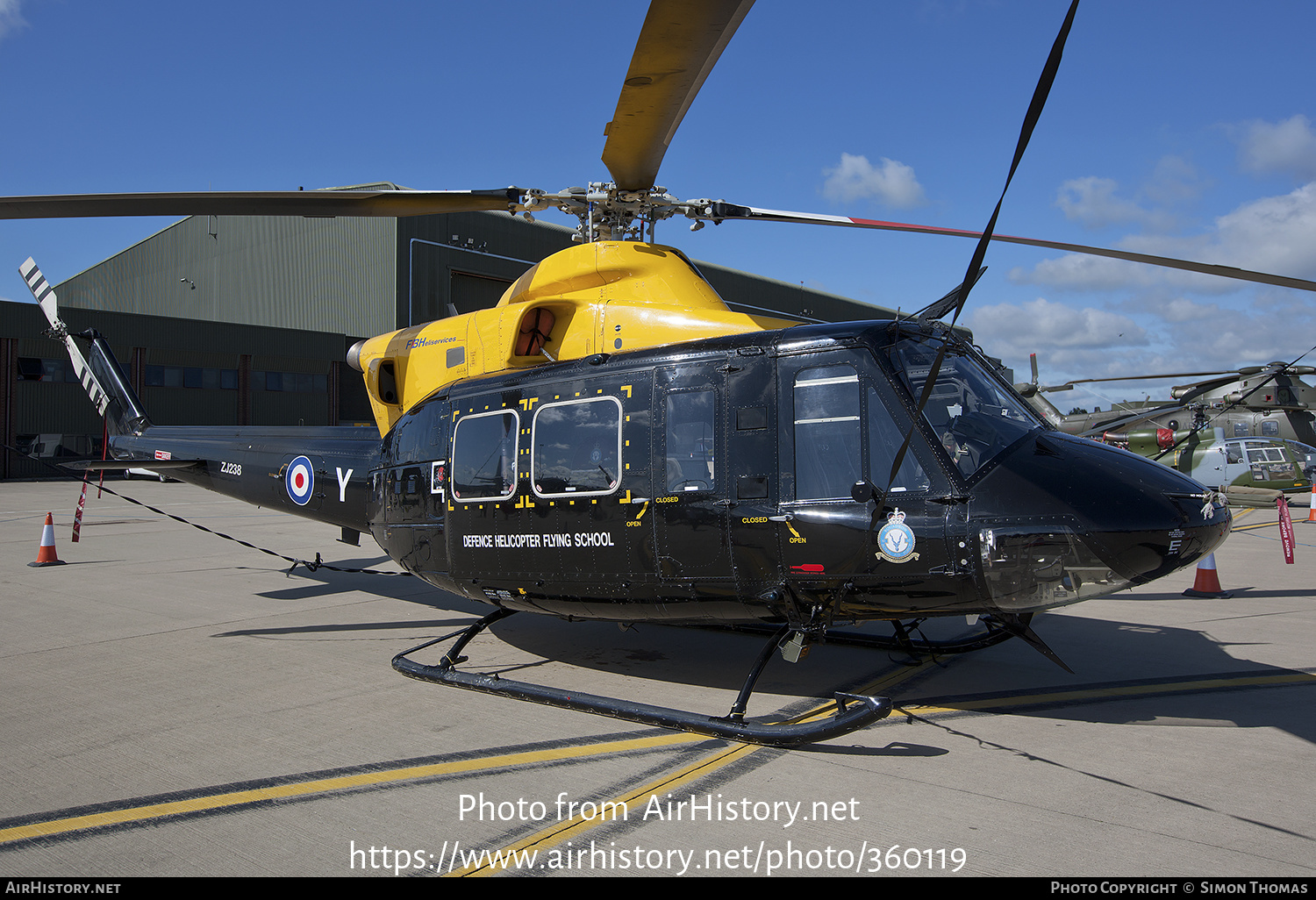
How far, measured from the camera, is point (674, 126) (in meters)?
5.20

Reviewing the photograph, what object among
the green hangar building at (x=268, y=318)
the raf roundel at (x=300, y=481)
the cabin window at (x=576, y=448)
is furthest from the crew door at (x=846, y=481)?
the green hangar building at (x=268, y=318)

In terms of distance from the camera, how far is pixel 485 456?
6.79 m

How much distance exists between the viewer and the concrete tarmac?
3.67m

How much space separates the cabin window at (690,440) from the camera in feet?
18.7

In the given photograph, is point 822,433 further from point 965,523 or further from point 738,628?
point 738,628

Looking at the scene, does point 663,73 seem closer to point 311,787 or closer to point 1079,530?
point 1079,530

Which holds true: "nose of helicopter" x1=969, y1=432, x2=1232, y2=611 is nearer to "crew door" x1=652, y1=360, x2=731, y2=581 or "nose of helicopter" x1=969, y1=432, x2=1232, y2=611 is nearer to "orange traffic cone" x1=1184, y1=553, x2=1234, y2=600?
"crew door" x1=652, y1=360, x2=731, y2=581

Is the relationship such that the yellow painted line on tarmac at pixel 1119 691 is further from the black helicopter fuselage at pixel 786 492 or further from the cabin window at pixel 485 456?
the cabin window at pixel 485 456

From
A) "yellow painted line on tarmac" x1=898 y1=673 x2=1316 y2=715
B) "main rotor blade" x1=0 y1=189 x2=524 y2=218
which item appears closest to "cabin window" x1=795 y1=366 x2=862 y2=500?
"yellow painted line on tarmac" x1=898 y1=673 x2=1316 y2=715

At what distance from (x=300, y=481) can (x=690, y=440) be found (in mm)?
5103

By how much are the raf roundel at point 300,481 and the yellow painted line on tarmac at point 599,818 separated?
17.8 ft

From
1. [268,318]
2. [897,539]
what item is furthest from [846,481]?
[268,318]

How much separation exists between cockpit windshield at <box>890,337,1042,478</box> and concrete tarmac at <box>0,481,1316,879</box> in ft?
5.90

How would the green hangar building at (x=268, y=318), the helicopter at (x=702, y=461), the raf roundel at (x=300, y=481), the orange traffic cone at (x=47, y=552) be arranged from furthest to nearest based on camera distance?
the green hangar building at (x=268, y=318)
the orange traffic cone at (x=47, y=552)
the raf roundel at (x=300, y=481)
the helicopter at (x=702, y=461)
